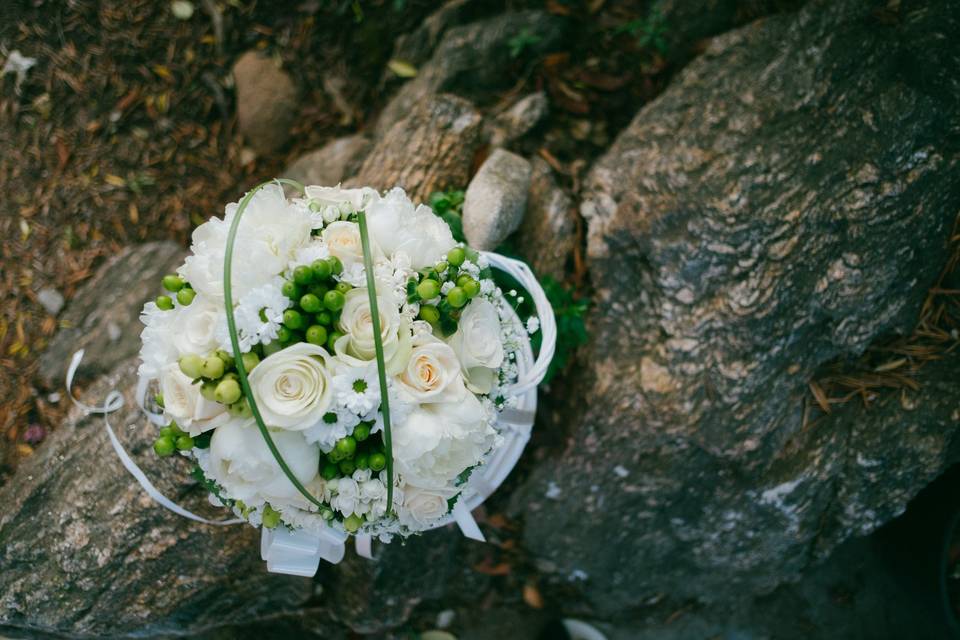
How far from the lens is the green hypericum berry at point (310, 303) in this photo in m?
1.38

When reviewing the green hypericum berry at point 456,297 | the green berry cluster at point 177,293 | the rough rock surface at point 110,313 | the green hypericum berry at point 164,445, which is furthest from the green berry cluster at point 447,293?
the rough rock surface at point 110,313

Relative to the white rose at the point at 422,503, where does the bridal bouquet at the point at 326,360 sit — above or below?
above

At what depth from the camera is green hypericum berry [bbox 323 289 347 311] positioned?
4.55 feet

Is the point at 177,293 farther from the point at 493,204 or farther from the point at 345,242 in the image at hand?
the point at 493,204

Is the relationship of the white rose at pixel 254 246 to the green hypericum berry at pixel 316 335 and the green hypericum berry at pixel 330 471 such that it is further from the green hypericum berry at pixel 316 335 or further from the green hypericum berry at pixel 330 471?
the green hypericum berry at pixel 330 471

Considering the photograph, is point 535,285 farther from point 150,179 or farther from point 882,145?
point 150,179

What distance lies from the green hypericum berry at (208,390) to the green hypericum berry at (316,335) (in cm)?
23

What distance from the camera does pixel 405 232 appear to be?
1.55 meters

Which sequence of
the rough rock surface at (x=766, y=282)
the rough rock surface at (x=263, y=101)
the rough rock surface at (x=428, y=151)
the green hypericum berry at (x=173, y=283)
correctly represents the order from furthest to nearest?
the rough rock surface at (x=263, y=101) → the rough rock surface at (x=428, y=151) → the rough rock surface at (x=766, y=282) → the green hypericum berry at (x=173, y=283)

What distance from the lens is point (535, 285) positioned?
1901mm

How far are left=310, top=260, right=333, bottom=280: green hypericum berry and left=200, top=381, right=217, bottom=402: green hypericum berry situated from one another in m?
0.33

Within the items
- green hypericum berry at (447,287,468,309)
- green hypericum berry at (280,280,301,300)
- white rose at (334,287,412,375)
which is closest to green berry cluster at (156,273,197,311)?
green hypericum berry at (280,280,301,300)

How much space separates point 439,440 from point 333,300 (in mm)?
389

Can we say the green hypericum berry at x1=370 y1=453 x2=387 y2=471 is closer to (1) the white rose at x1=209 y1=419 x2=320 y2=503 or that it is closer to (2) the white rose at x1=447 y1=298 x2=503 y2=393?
(1) the white rose at x1=209 y1=419 x2=320 y2=503
